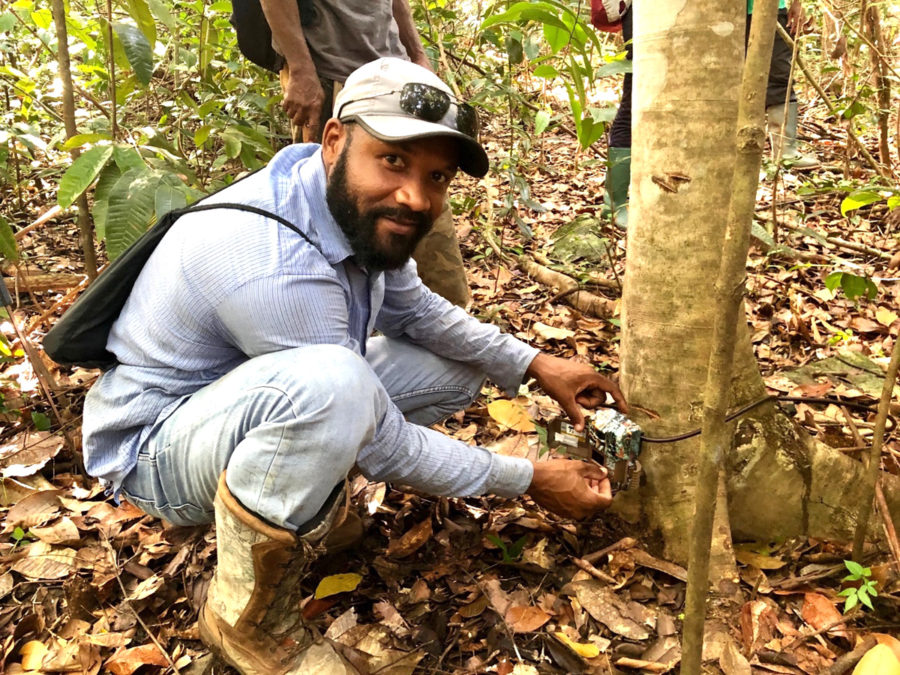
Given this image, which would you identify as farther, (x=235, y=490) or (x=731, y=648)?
(x=731, y=648)

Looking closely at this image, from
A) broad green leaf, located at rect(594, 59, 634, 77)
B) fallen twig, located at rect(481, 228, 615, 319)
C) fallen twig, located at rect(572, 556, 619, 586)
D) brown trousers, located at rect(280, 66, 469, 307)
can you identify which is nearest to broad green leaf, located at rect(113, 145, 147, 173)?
brown trousers, located at rect(280, 66, 469, 307)

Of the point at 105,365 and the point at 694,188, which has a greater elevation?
the point at 694,188

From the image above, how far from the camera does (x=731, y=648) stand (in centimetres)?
190

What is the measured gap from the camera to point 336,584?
7.31 ft

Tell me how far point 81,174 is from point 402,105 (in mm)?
1086

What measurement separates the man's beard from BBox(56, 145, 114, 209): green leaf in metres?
0.81

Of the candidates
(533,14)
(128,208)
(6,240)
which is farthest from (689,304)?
(6,240)

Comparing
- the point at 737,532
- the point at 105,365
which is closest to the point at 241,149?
the point at 105,365

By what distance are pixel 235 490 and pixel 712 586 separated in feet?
4.52

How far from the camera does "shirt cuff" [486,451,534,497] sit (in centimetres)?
207

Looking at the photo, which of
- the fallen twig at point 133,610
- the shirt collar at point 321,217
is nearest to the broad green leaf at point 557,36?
the shirt collar at point 321,217

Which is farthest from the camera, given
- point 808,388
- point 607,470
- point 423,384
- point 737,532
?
point 808,388

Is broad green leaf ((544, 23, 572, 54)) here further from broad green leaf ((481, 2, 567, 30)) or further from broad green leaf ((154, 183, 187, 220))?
broad green leaf ((154, 183, 187, 220))

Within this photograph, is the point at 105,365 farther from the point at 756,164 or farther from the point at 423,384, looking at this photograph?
the point at 756,164
